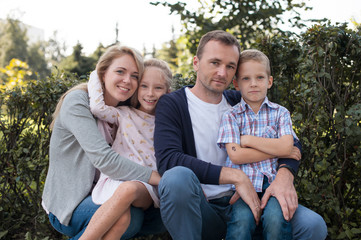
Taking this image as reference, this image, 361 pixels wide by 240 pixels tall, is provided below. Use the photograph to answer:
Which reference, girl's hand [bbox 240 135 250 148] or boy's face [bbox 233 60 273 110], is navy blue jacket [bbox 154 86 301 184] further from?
boy's face [bbox 233 60 273 110]

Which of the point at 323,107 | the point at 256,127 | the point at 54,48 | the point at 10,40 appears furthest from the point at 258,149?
the point at 54,48

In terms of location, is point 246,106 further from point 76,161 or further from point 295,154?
point 76,161

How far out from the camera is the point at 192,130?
96.3 inches

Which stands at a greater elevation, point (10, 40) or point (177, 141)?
point (10, 40)

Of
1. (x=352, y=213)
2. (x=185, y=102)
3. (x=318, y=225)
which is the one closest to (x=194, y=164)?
(x=185, y=102)

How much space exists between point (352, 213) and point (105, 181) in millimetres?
1983

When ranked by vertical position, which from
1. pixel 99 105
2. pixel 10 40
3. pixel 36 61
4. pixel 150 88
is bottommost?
pixel 99 105

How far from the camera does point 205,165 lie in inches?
87.0

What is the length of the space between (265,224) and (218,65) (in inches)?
44.7

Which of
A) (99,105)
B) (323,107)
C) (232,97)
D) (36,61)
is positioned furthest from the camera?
(36,61)

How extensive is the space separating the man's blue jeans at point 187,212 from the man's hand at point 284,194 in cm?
9

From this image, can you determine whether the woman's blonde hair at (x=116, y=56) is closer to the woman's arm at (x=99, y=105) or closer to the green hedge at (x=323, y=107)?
the woman's arm at (x=99, y=105)

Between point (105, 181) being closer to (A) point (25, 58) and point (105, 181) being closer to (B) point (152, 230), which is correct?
(B) point (152, 230)

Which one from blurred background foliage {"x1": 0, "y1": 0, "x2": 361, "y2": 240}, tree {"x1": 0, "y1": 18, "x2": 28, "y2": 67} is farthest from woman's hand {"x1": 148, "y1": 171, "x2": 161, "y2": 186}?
tree {"x1": 0, "y1": 18, "x2": 28, "y2": 67}
